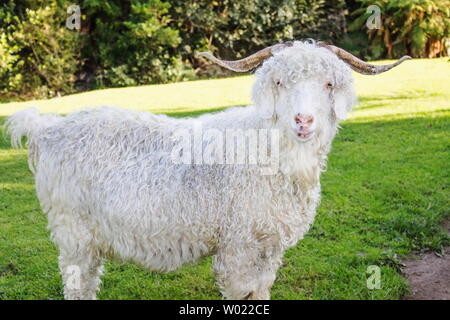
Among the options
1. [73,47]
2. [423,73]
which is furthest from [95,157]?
[73,47]

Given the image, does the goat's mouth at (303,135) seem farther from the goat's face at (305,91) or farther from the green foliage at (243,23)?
the green foliage at (243,23)

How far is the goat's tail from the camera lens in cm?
298

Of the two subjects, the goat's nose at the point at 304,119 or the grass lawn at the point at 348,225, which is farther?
the grass lawn at the point at 348,225

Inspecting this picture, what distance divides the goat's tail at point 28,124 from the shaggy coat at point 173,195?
0.01 m

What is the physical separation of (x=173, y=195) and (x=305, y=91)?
3.38ft

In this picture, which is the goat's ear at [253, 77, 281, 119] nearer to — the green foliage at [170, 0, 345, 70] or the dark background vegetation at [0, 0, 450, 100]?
the dark background vegetation at [0, 0, 450, 100]

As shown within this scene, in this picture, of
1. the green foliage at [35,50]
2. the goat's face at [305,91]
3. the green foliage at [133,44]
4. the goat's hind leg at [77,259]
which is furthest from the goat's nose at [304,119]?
the green foliage at [35,50]

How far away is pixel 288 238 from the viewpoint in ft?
9.59

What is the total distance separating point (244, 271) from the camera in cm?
283

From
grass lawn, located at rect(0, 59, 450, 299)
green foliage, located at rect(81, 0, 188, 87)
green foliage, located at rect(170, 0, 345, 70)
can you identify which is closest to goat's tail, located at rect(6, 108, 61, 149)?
grass lawn, located at rect(0, 59, 450, 299)

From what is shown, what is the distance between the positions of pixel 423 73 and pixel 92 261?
12.3 meters

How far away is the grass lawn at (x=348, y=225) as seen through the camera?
364 cm

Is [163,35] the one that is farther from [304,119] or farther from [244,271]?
[304,119]

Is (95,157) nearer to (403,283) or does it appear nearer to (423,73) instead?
(403,283)
